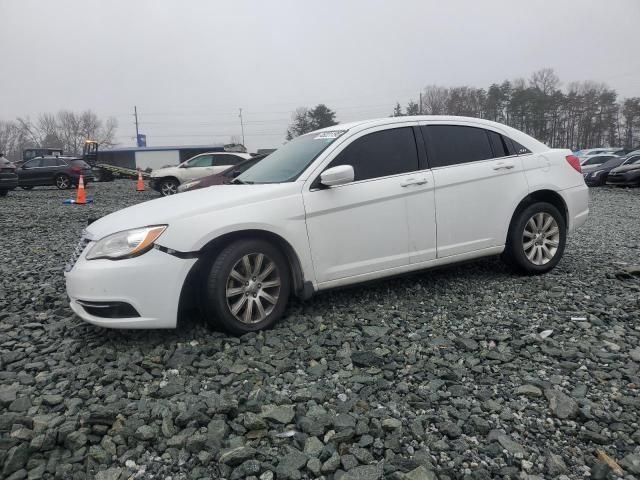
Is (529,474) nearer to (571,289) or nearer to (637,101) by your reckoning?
(571,289)

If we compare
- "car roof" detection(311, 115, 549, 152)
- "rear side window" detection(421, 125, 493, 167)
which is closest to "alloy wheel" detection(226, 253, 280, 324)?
"car roof" detection(311, 115, 549, 152)

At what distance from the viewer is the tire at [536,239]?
4648 mm

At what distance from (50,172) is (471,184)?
20.8 metres

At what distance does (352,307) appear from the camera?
13.3 ft

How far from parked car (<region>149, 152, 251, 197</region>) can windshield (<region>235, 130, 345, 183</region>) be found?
1308 centimetres

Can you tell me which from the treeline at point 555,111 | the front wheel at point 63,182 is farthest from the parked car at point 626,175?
the treeline at point 555,111

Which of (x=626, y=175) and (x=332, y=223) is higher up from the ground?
(x=626, y=175)

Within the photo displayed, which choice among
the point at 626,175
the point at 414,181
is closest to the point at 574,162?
the point at 414,181

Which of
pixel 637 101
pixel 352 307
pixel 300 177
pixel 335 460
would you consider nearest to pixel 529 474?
pixel 335 460

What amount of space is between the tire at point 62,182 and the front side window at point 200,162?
6584mm

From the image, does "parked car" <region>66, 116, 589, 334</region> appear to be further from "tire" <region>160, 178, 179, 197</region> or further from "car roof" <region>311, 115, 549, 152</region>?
"tire" <region>160, 178, 179, 197</region>

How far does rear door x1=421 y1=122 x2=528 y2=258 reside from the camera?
4258 mm

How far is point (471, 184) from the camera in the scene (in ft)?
14.4

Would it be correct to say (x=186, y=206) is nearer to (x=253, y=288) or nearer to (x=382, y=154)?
(x=253, y=288)
